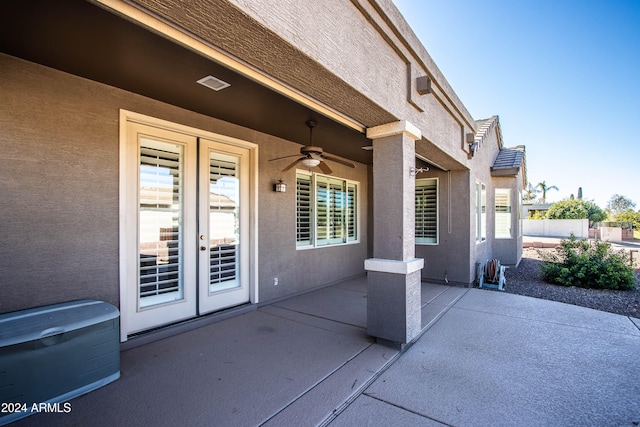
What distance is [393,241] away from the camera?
355 cm

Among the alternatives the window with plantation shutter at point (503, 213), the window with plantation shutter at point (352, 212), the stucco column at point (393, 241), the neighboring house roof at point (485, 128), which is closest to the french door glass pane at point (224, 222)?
the stucco column at point (393, 241)

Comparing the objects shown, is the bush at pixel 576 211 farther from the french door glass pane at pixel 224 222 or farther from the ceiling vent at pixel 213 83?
the ceiling vent at pixel 213 83

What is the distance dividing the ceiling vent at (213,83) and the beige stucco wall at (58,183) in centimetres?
99

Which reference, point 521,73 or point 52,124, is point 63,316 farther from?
point 521,73

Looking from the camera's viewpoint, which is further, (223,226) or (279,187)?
(279,187)

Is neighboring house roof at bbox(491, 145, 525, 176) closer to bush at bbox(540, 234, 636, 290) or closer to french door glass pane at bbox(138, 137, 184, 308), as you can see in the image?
bush at bbox(540, 234, 636, 290)

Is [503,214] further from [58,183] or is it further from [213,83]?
[58,183]

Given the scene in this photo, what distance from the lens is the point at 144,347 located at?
11.2ft

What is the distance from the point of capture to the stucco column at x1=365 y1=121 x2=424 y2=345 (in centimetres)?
349

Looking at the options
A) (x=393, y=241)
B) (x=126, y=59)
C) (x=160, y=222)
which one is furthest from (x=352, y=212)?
(x=126, y=59)

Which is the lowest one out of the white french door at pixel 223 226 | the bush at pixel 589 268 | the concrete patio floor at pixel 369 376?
the concrete patio floor at pixel 369 376

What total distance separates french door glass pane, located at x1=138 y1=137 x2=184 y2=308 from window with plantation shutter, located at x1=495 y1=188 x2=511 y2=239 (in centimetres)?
1005

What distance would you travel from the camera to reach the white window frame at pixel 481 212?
25.6ft

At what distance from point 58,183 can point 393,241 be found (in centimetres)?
369
